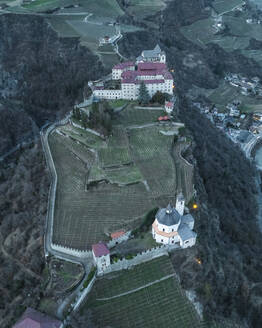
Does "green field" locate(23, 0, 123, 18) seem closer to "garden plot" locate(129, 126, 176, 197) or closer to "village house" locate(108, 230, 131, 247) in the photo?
"garden plot" locate(129, 126, 176, 197)

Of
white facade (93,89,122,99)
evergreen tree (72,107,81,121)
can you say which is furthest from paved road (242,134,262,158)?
evergreen tree (72,107,81,121)

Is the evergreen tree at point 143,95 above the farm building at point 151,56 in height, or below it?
below

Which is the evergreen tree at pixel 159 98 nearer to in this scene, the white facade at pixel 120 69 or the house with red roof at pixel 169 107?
the house with red roof at pixel 169 107

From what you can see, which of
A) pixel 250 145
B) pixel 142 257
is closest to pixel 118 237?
pixel 142 257

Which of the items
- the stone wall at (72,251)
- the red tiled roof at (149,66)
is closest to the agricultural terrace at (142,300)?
the stone wall at (72,251)

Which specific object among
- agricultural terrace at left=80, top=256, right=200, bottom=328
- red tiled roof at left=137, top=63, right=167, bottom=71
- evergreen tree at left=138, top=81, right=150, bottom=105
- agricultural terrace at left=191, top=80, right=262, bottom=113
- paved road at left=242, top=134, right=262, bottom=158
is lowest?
paved road at left=242, top=134, right=262, bottom=158

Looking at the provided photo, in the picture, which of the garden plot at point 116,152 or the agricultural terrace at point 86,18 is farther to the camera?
the agricultural terrace at point 86,18

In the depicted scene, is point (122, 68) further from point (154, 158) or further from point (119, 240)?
point (119, 240)
